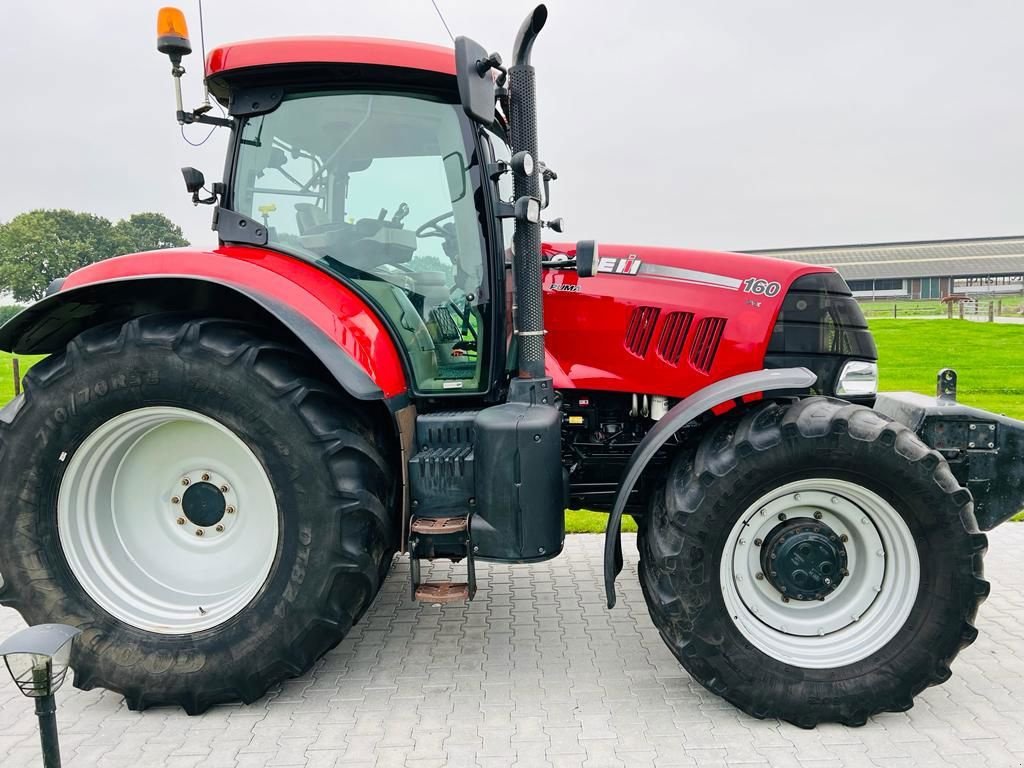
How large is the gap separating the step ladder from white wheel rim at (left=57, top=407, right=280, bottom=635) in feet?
1.82

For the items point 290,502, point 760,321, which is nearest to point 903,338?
point 760,321

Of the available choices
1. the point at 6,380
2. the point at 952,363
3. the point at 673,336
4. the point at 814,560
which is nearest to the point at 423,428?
the point at 673,336

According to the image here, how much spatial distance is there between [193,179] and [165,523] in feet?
4.69

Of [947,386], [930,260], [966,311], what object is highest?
[930,260]

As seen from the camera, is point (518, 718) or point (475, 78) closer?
point (475, 78)

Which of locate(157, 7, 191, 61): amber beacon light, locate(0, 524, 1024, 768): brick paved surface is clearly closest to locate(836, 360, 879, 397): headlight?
locate(0, 524, 1024, 768): brick paved surface

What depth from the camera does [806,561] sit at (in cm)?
261

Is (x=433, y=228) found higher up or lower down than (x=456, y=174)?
lower down

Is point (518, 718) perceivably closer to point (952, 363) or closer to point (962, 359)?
point (952, 363)

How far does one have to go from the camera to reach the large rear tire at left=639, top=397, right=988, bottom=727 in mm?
2473

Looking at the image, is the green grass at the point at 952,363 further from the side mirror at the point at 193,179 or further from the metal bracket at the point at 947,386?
the side mirror at the point at 193,179

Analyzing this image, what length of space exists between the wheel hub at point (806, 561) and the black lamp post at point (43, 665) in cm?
230

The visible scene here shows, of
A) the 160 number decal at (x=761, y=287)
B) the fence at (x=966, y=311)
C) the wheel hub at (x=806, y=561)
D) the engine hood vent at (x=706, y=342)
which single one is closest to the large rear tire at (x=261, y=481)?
the engine hood vent at (x=706, y=342)

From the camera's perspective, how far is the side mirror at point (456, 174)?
2.86 metres
